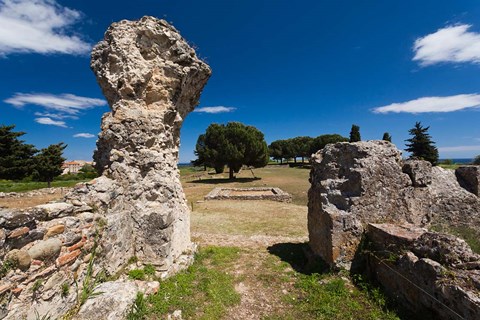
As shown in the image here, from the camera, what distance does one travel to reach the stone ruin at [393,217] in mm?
4523

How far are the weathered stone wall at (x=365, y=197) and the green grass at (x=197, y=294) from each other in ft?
9.46

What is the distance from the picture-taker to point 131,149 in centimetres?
654

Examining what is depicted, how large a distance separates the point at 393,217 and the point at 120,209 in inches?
281

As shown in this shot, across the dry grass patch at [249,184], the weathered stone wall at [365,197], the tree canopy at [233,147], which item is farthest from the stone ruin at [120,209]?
the tree canopy at [233,147]

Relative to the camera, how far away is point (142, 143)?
661 cm

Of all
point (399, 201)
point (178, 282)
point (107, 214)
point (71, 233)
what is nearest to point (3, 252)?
point (71, 233)

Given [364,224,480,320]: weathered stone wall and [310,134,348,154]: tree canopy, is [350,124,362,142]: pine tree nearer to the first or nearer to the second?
[310,134,348,154]: tree canopy

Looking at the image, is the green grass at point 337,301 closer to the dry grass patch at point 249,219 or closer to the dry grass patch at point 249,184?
the dry grass patch at point 249,219

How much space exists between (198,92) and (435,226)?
8.69m

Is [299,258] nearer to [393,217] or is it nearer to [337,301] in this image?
[337,301]

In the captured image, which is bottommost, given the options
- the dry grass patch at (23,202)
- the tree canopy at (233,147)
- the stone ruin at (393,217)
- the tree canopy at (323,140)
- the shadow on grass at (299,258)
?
the shadow on grass at (299,258)

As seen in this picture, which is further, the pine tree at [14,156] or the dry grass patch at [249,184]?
the pine tree at [14,156]

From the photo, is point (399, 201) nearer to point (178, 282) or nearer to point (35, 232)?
point (178, 282)

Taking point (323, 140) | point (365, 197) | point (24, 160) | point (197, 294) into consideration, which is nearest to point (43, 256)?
point (197, 294)
